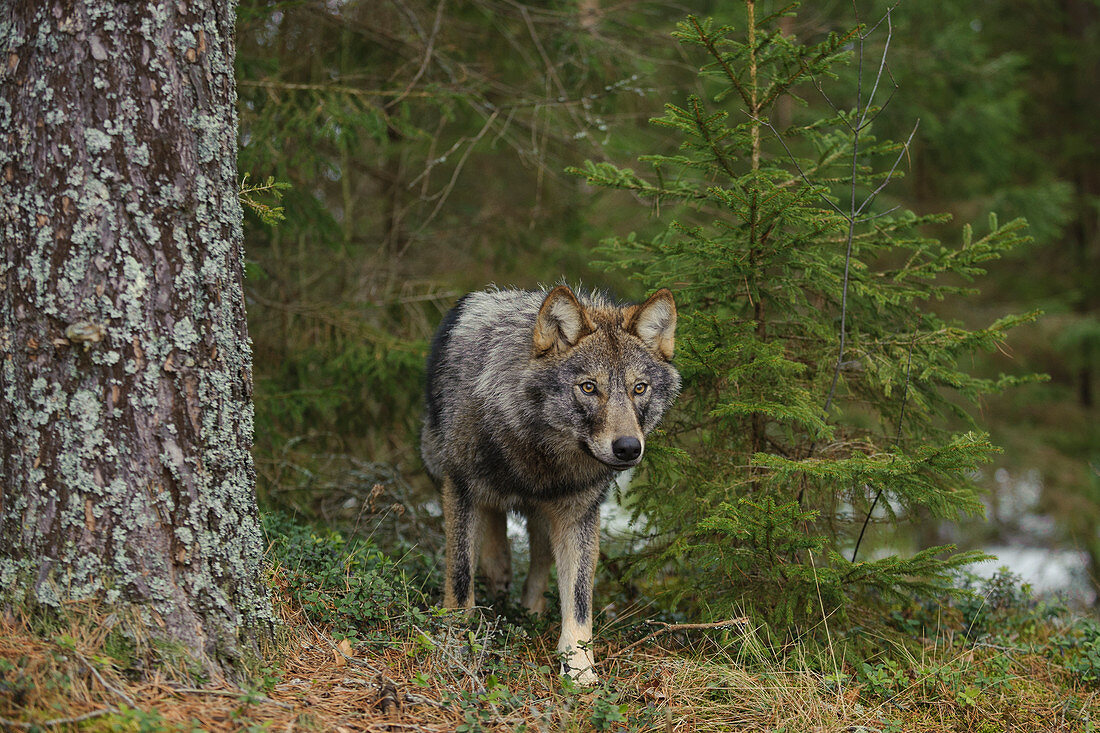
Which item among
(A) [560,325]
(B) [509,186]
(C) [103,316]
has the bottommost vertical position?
(A) [560,325]

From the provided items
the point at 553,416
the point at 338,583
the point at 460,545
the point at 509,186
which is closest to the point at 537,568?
the point at 460,545

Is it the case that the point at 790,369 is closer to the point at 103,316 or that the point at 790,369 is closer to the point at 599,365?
the point at 599,365

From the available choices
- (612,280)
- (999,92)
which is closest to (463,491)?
(612,280)

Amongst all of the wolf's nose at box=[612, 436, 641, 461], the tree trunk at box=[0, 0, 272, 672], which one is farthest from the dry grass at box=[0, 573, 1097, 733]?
the wolf's nose at box=[612, 436, 641, 461]

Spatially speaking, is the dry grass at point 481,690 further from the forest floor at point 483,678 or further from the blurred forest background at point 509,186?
the blurred forest background at point 509,186

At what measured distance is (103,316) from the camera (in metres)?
3.04

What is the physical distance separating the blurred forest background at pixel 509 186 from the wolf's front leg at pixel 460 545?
334 millimetres

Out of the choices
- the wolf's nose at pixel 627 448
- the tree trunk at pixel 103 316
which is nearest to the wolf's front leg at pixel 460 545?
the wolf's nose at pixel 627 448

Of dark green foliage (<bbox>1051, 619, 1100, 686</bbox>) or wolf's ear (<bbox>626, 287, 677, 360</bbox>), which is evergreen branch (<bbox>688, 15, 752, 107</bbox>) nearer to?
wolf's ear (<bbox>626, 287, 677, 360</bbox>)

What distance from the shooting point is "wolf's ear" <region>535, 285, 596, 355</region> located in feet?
15.3

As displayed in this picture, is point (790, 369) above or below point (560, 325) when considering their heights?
below

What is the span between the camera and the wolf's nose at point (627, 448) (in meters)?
4.16

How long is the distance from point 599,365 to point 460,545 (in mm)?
1546

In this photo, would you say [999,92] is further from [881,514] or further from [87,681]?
[87,681]
